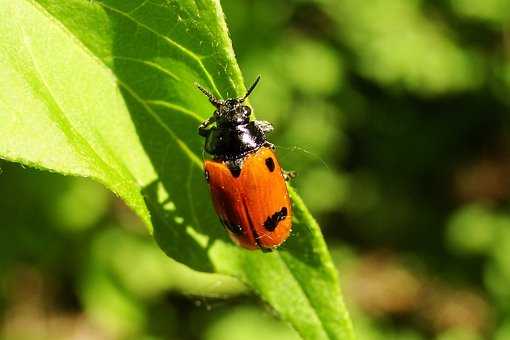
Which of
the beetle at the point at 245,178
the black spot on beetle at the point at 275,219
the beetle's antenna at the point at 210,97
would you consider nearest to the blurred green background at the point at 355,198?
the beetle at the point at 245,178

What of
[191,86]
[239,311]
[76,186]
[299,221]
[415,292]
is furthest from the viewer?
[415,292]

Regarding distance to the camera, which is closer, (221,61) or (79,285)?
(221,61)

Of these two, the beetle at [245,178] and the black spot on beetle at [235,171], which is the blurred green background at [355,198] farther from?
the black spot on beetle at [235,171]

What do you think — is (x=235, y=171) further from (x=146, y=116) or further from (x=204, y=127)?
(x=146, y=116)

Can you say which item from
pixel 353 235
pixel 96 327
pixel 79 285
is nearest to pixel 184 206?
pixel 79 285

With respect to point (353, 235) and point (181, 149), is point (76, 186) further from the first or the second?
point (181, 149)

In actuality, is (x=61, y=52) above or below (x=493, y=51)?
below
